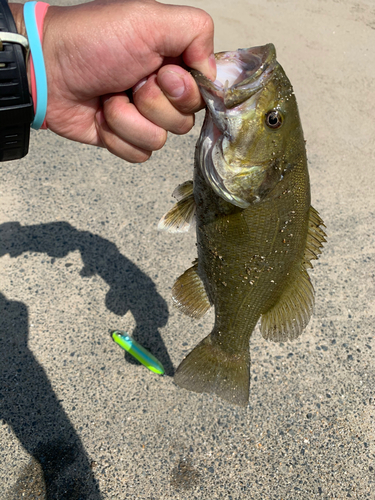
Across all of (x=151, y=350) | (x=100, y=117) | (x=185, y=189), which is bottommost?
(x=151, y=350)

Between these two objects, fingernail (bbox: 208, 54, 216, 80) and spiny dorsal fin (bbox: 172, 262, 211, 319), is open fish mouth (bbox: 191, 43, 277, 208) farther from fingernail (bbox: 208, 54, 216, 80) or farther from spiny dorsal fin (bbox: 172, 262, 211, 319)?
spiny dorsal fin (bbox: 172, 262, 211, 319)

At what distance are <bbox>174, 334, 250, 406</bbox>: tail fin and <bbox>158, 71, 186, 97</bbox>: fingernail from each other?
4.02ft

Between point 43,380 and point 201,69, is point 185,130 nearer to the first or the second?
point 201,69

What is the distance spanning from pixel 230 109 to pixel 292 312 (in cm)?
98

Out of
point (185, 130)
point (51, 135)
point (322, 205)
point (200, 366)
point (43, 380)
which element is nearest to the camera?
point (185, 130)

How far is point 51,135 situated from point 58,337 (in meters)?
2.37

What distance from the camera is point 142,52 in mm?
1601

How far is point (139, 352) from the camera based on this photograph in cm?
285

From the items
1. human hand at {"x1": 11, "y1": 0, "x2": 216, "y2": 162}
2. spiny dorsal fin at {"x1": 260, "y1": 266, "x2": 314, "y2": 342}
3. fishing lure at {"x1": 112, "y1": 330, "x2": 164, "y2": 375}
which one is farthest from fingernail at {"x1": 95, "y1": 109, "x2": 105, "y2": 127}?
fishing lure at {"x1": 112, "y1": 330, "x2": 164, "y2": 375}

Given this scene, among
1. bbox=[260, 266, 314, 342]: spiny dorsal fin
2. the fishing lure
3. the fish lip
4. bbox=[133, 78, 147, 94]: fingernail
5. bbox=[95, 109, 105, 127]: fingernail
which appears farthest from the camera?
the fishing lure

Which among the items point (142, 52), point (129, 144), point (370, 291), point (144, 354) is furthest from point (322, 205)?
point (142, 52)

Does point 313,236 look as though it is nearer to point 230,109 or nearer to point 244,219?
point 244,219

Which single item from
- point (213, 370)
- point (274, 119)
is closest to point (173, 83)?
point (274, 119)

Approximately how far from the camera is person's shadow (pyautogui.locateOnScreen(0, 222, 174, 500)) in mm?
2479
